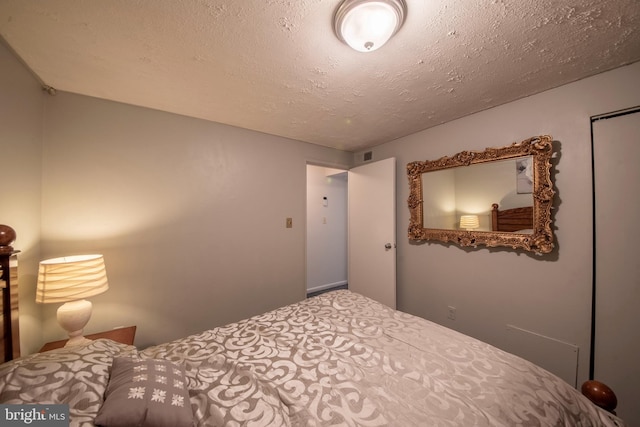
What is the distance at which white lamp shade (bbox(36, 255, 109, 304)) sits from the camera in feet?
4.20

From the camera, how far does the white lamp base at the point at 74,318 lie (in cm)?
137

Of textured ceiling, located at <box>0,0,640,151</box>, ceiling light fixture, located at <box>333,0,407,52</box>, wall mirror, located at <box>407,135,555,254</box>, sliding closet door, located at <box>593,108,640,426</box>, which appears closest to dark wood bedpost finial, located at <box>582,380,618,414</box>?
sliding closet door, located at <box>593,108,640,426</box>

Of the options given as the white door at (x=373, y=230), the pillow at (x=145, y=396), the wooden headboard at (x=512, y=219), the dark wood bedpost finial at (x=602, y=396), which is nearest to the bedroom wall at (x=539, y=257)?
the wooden headboard at (x=512, y=219)

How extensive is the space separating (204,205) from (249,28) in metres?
1.57

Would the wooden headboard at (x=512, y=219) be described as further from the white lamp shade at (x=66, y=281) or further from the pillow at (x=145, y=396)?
the white lamp shade at (x=66, y=281)

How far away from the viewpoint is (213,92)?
1.70m

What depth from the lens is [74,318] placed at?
1.38 meters

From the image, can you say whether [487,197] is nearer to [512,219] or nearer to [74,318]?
[512,219]

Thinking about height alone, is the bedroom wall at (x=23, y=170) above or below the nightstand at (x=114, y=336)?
above

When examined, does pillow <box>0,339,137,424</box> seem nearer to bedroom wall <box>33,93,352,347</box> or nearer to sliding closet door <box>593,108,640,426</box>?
bedroom wall <box>33,93,352,347</box>

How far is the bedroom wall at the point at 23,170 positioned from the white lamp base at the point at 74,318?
250 mm

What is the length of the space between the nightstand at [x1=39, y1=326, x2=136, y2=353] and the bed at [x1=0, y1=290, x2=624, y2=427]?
586mm

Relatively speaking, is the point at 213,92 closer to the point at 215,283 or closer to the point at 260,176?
the point at 260,176

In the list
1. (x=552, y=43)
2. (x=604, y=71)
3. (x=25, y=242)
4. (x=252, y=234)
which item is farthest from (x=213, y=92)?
(x=604, y=71)
